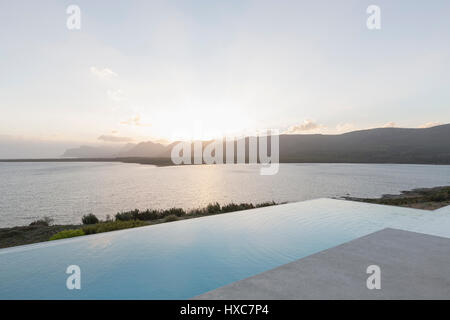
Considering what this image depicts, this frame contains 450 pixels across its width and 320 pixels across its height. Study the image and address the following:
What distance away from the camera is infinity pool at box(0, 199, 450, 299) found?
7.27 ft

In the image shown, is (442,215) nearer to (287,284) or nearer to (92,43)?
(287,284)

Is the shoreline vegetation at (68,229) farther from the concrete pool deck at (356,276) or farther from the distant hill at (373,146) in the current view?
the distant hill at (373,146)

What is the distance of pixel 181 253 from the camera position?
3123 mm

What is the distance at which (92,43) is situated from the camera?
7.61m

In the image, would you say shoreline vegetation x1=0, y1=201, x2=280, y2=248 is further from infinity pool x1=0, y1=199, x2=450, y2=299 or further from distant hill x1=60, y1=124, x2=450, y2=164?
distant hill x1=60, y1=124, x2=450, y2=164

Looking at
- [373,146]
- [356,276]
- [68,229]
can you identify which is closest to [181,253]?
[356,276]

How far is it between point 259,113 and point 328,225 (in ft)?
41.8

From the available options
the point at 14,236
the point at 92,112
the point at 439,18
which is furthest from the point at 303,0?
the point at 92,112

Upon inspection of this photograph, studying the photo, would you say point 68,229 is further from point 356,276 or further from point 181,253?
point 356,276

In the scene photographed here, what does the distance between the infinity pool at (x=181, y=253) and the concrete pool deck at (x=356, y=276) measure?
401mm

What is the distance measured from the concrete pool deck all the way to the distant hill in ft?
189

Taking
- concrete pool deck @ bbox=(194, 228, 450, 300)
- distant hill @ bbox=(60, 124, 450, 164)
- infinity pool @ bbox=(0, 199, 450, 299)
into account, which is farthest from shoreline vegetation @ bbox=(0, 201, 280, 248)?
distant hill @ bbox=(60, 124, 450, 164)

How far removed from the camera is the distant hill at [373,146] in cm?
6066

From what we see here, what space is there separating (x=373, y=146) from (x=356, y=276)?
289 feet
